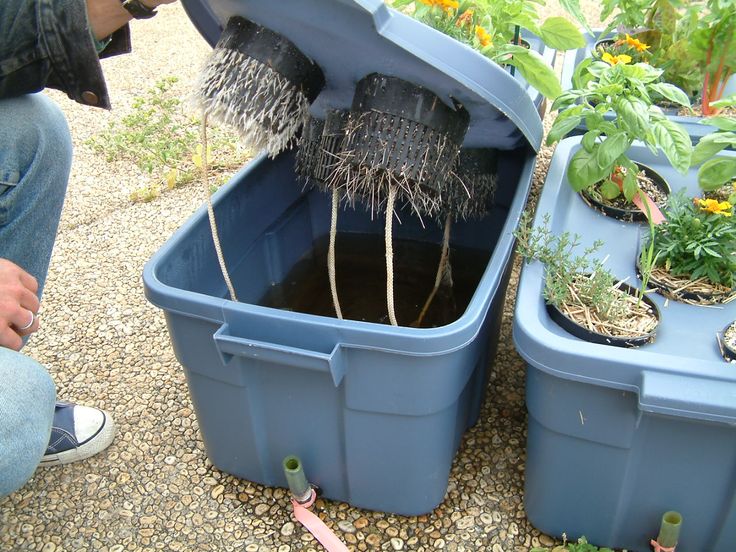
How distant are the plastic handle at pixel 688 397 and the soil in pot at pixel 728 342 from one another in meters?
0.12

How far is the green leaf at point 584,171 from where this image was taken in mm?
1140

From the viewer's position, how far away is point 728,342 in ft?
3.07

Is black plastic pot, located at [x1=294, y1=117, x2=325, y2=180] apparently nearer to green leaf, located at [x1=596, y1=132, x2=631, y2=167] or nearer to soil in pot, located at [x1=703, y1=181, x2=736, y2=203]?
green leaf, located at [x1=596, y1=132, x2=631, y2=167]

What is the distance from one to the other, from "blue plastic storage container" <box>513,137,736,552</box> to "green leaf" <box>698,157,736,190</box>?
0.73 ft

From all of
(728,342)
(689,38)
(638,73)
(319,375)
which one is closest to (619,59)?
(638,73)

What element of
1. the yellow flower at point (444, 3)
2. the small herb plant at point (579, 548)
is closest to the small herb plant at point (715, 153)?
the yellow flower at point (444, 3)

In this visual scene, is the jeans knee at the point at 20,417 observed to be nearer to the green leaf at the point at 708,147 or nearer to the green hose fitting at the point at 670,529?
the green hose fitting at the point at 670,529

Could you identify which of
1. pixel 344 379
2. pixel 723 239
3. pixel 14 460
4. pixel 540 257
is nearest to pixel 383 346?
pixel 344 379

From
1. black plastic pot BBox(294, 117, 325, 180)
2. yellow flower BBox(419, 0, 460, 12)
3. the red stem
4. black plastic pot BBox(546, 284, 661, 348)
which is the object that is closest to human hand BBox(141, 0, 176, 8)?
black plastic pot BBox(294, 117, 325, 180)

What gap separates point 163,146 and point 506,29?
1314 millimetres

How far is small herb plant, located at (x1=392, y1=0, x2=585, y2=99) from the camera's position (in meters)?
1.16

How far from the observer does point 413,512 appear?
107 centimetres

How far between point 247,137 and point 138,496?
0.65 metres

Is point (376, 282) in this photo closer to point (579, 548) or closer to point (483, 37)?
point (483, 37)
